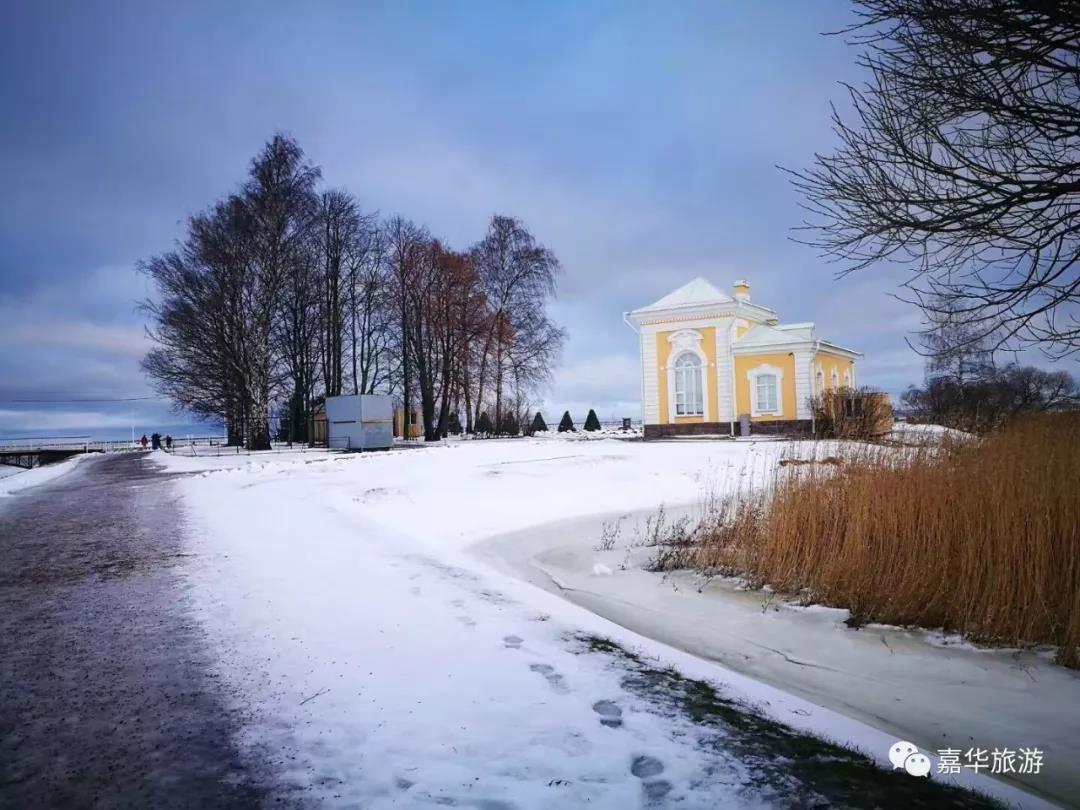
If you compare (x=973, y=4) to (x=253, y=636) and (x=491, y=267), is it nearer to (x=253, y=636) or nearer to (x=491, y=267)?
(x=253, y=636)

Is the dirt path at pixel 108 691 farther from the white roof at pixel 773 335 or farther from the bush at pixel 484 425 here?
the bush at pixel 484 425

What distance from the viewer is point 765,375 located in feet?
95.0

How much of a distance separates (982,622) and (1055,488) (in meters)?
1.10

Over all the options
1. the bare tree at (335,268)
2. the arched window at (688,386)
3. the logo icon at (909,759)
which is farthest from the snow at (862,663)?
the bare tree at (335,268)

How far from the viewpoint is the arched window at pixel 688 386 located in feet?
98.9

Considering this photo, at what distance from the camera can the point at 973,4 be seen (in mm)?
4211

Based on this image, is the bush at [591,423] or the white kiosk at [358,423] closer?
the white kiosk at [358,423]

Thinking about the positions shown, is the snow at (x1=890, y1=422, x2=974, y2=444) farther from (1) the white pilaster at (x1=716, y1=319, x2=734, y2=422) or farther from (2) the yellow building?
(1) the white pilaster at (x1=716, y1=319, x2=734, y2=422)

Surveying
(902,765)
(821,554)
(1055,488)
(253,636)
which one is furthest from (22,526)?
(1055,488)

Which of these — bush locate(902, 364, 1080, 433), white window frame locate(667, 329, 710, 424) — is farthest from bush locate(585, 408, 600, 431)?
bush locate(902, 364, 1080, 433)

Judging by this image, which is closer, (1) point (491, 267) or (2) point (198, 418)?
(2) point (198, 418)

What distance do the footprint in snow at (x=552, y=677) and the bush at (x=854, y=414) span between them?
18.7 ft

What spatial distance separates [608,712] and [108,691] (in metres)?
2.49

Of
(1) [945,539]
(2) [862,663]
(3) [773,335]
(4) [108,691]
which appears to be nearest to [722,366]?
(3) [773,335]
